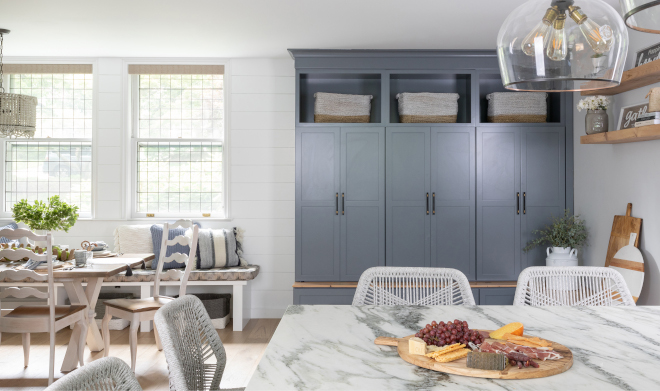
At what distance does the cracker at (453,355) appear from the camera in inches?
51.4

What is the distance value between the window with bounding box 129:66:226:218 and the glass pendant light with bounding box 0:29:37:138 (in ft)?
3.60

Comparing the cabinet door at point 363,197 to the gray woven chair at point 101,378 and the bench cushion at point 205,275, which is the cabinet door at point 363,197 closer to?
the bench cushion at point 205,275

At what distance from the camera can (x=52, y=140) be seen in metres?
5.36

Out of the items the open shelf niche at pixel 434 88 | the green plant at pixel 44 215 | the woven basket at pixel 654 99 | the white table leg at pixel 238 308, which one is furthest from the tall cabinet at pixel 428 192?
the green plant at pixel 44 215

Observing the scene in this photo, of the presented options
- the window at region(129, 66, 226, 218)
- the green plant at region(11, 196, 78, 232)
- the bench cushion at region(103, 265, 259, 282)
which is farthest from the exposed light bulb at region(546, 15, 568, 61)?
the window at region(129, 66, 226, 218)

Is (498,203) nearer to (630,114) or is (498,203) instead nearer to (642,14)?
(630,114)

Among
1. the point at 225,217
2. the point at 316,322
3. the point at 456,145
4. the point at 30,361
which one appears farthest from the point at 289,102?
the point at 316,322

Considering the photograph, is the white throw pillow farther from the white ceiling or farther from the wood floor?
the white ceiling

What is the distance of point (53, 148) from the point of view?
539 cm

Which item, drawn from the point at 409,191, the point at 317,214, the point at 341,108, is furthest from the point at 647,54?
the point at 317,214

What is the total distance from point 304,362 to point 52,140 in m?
4.99

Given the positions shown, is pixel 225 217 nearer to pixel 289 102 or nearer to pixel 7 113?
pixel 289 102

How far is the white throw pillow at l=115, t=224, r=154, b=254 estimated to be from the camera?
Result: 5012 millimetres

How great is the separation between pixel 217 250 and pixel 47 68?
254cm
